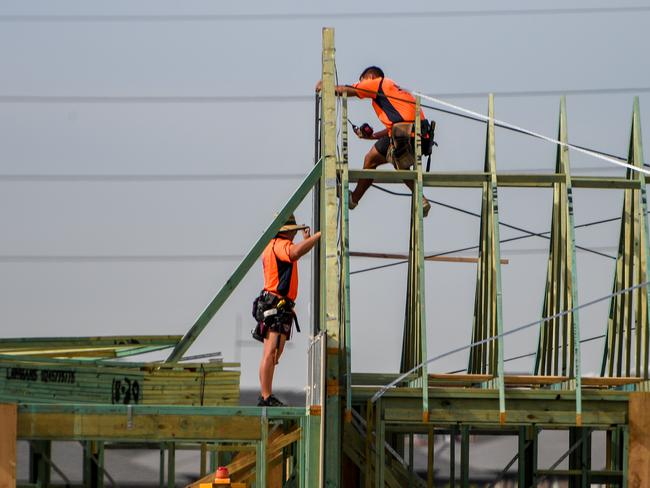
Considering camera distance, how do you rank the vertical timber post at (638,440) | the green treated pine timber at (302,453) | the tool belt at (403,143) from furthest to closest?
the tool belt at (403,143) → the vertical timber post at (638,440) → the green treated pine timber at (302,453)

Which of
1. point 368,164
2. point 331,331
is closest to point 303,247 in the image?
point 331,331

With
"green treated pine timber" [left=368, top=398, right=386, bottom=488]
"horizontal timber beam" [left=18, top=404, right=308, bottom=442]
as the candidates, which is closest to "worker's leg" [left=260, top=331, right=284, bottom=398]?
"horizontal timber beam" [left=18, top=404, right=308, bottom=442]

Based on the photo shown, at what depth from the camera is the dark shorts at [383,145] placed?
55.4 ft

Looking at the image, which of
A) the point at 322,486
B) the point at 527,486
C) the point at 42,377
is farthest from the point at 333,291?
the point at 527,486

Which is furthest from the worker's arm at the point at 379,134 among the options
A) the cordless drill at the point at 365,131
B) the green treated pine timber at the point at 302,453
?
the green treated pine timber at the point at 302,453

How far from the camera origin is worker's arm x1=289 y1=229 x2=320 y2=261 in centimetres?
1499

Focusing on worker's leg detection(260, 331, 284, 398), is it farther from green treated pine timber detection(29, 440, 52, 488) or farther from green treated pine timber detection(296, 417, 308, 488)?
green treated pine timber detection(29, 440, 52, 488)

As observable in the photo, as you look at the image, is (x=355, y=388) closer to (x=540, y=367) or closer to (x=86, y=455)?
(x=540, y=367)

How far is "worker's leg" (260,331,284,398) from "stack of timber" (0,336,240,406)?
0.38 m

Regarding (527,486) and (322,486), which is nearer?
(322,486)

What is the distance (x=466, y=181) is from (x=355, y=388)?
2.46 meters

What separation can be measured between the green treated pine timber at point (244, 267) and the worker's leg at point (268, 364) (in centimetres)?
76

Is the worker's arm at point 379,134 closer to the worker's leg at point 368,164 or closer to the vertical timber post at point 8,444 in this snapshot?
the worker's leg at point 368,164

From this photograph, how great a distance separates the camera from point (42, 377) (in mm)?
15234
